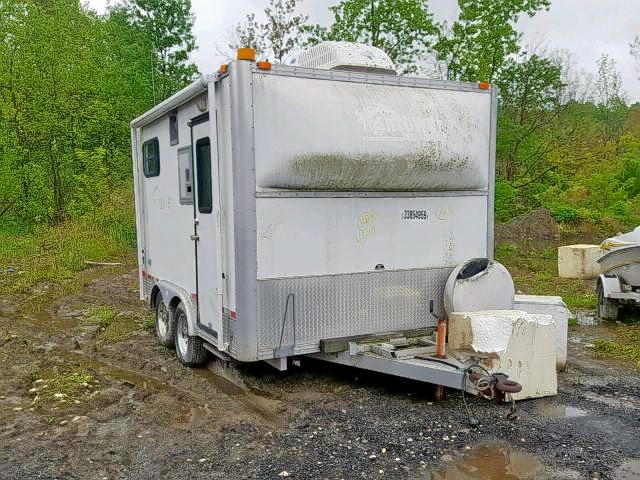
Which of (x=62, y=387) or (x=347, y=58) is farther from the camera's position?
(x=62, y=387)

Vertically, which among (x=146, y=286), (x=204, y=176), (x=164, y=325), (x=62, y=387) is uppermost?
(x=204, y=176)

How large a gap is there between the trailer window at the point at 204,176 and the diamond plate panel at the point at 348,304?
1.13m

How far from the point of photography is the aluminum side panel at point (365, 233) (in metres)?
5.39

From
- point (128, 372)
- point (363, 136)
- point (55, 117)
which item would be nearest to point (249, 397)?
point (128, 372)

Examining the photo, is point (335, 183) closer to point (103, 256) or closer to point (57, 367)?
point (57, 367)

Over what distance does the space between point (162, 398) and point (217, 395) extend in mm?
541

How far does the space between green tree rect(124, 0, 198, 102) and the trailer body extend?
23.5 m

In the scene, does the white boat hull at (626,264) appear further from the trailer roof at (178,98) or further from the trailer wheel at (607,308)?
the trailer roof at (178,98)

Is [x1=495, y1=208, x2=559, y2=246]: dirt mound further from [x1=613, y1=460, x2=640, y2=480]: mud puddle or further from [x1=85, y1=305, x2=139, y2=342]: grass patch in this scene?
[x1=613, y1=460, x2=640, y2=480]: mud puddle

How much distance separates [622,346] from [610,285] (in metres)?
1.59

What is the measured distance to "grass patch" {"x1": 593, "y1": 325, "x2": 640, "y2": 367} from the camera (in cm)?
709

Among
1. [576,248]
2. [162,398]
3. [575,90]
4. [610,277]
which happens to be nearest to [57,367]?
[162,398]

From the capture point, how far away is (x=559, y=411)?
522 cm

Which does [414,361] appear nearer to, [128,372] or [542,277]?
[128,372]
